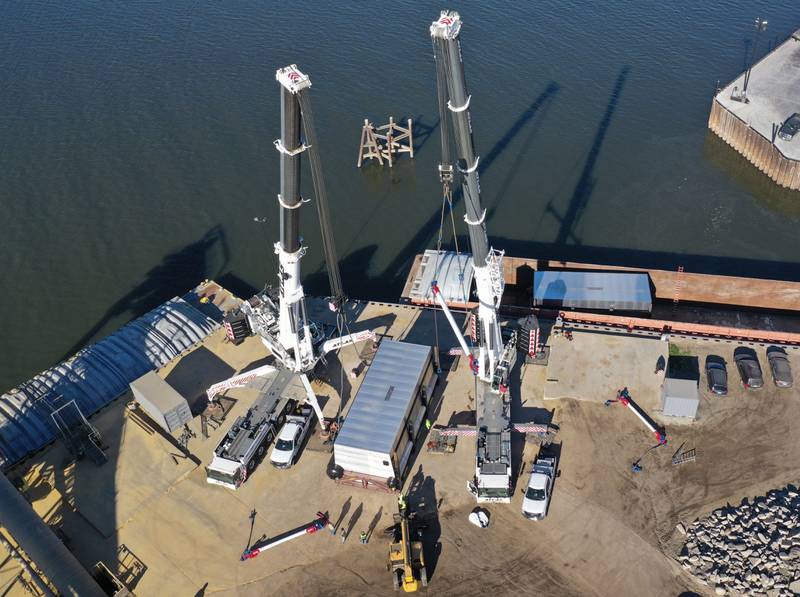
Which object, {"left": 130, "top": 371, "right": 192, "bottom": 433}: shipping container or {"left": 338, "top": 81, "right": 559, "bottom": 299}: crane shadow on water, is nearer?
{"left": 130, "top": 371, "right": 192, "bottom": 433}: shipping container

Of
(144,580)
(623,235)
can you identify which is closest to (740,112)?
(623,235)

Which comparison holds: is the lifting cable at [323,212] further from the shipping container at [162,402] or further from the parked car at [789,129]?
the parked car at [789,129]

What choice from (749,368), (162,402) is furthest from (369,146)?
(749,368)

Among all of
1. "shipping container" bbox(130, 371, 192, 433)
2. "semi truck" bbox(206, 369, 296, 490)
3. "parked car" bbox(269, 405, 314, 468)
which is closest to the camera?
"semi truck" bbox(206, 369, 296, 490)

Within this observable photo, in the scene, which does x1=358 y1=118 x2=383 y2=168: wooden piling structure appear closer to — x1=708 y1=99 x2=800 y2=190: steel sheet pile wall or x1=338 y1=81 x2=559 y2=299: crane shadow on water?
x1=338 y1=81 x2=559 y2=299: crane shadow on water

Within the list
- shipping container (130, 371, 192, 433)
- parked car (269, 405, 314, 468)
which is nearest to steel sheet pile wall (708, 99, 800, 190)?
parked car (269, 405, 314, 468)

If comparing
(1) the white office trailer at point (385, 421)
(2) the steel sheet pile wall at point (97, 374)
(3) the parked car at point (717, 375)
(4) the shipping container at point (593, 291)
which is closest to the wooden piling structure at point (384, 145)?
(4) the shipping container at point (593, 291)
